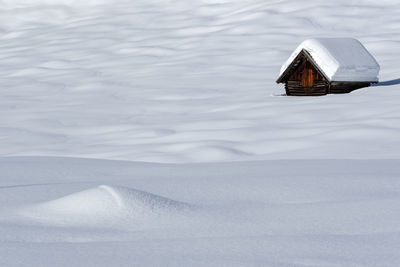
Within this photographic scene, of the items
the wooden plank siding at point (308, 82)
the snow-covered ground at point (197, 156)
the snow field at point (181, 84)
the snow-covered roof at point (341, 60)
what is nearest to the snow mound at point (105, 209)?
the snow-covered ground at point (197, 156)

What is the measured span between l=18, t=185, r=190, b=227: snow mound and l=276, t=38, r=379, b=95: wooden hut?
14.4 m

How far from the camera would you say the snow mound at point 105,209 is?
14.7ft

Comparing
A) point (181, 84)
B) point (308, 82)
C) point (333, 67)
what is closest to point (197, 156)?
point (333, 67)

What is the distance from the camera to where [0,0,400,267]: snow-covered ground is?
389 centimetres

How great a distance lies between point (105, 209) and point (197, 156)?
5.47m

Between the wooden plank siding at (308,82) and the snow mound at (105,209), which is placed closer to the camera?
the snow mound at (105,209)

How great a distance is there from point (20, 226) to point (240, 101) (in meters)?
14.1

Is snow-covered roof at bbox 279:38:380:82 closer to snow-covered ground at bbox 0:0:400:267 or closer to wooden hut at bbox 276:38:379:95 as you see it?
wooden hut at bbox 276:38:379:95

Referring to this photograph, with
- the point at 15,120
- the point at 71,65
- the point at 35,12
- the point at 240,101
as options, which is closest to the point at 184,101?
the point at 240,101

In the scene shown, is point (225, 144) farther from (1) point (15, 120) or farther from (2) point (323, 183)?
(1) point (15, 120)

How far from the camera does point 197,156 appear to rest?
10047mm

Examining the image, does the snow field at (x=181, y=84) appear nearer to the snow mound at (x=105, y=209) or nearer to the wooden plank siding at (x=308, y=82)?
the wooden plank siding at (x=308, y=82)

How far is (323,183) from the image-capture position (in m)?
5.55

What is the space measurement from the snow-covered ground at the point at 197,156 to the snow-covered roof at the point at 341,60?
22.2 inches
